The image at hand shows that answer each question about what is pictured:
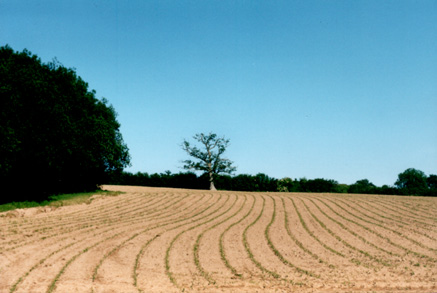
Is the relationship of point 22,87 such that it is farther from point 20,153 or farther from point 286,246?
point 286,246

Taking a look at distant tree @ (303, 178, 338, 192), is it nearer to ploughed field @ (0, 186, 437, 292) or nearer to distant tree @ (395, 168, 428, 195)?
ploughed field @ (0, 186, 437, 292)

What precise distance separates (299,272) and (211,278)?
3386 millimetres

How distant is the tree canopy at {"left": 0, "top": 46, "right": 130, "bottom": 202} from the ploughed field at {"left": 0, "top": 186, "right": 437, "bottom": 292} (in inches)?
183

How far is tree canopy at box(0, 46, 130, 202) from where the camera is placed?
23.5 m

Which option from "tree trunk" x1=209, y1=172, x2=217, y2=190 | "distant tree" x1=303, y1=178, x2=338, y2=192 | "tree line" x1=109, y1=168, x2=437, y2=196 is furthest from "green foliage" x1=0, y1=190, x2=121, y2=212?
"distant tree" x1=303, y1=178, x2=338, y2=192

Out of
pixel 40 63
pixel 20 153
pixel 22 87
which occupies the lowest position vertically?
pixel 20 153

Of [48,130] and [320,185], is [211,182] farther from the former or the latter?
[48,130]

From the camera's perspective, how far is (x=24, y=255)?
13.0 metres

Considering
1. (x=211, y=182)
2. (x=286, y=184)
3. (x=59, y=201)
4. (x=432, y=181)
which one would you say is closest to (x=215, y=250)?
(x=59, y=201)

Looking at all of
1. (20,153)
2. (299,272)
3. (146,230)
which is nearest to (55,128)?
(20,153)

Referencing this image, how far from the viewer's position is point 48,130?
25.4 m

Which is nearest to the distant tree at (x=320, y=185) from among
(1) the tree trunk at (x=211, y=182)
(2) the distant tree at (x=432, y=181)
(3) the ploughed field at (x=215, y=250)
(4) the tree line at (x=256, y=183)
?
(4) the tree line at (x=256, y=183)

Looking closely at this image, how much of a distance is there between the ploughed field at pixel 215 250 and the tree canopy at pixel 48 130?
464cm

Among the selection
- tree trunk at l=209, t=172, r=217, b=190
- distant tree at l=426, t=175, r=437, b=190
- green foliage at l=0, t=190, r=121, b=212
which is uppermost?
distant tree at l=426, t=175, r=437, b=190
